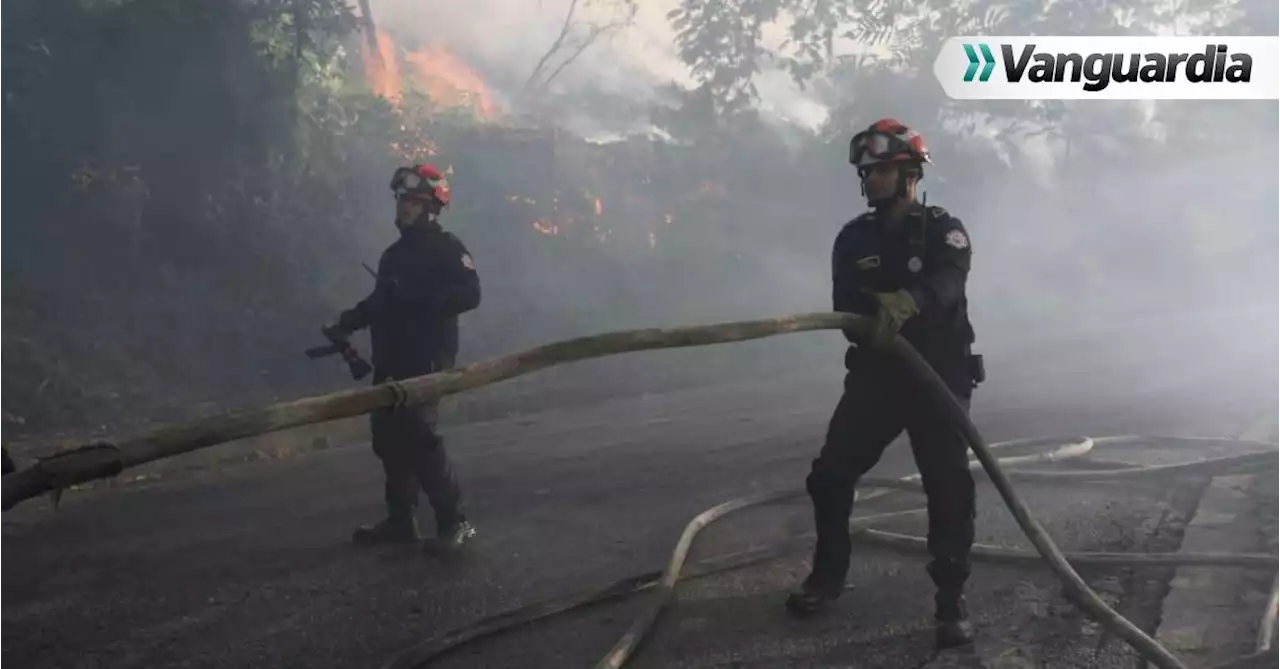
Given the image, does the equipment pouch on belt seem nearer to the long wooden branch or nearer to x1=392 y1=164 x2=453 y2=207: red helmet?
the long wooden branch

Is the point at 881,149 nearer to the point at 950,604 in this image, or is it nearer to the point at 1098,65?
the point at 950,604

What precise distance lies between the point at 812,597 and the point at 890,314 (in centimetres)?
106

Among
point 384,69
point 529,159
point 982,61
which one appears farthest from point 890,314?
point 982,61

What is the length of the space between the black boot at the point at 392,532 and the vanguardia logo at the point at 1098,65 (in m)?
13.8

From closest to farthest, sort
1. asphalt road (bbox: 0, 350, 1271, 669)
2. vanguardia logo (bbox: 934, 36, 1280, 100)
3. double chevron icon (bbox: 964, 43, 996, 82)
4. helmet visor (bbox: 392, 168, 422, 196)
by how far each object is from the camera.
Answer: asphalt road (bbox: 0, 350, 1271, 669)
helmet visor (bbox: 392, 168, 422, 196)
vanguardia logo (bbox: 934, 36, 1280, 100)
double chevron icon (bbox: 964, 43, 996, 82)

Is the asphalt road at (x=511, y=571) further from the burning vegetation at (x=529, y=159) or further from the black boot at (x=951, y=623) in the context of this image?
the burning vegetation at (x=529, y=159)

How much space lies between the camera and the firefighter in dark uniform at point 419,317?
4254mm

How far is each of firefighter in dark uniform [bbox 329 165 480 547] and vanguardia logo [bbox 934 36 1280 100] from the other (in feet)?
44.1

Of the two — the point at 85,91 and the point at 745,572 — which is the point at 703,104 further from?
the point at 745,572

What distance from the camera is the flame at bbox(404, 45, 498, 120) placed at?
11195mm

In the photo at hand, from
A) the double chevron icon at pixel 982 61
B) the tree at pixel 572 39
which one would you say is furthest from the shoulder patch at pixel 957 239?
the double chevron icon at pixel 982 61

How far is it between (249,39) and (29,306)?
135 inches

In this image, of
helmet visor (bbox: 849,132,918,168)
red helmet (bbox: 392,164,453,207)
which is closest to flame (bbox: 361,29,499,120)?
red helmet (bbox: 392,164,453,207)

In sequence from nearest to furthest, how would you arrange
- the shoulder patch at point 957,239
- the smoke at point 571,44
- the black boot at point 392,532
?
1. the shoulder patch at point 957,239
2. the black boot at point 392,532
3. the smoke at point 571,44
